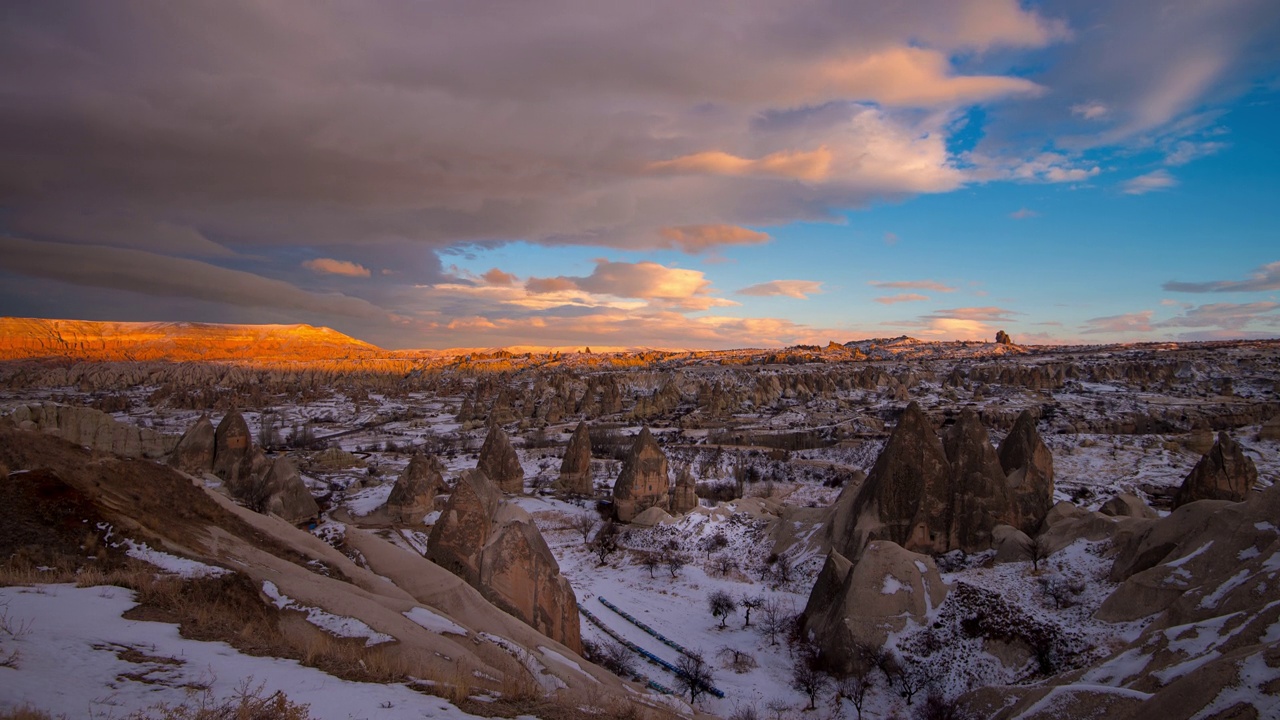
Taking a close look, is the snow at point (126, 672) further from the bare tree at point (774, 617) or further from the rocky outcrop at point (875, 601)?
the bare tree at point (774, 617)

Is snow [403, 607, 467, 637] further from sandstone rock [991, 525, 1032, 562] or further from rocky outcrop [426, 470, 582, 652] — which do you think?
sandstone rock [991, 525, 1032, 562]

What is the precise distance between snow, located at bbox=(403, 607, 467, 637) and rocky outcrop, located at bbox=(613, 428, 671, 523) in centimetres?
2667

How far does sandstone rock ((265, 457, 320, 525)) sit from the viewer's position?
32.7 metres

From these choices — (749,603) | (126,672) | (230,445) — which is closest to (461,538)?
(749,603)

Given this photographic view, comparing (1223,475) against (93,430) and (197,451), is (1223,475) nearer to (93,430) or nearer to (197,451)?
(197,451)

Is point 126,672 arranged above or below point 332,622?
above

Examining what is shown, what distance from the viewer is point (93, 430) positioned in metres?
44.2

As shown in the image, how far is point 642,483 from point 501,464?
1276 cm

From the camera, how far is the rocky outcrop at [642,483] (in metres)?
38.1

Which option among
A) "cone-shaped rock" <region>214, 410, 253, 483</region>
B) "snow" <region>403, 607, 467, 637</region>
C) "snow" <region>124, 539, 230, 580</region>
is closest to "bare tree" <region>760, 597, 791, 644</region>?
"snow" <region>403, 607, 467, 637</region>

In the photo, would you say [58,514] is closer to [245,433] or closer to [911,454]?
[911,454]

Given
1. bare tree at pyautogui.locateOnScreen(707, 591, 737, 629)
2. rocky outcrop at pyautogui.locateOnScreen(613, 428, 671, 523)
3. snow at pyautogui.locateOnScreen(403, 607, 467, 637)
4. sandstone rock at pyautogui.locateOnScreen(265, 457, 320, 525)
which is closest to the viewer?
snow at pyautogui.locateOnScreen(403, 607, 467, 637)

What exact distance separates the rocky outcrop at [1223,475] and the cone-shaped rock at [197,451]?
5590cm

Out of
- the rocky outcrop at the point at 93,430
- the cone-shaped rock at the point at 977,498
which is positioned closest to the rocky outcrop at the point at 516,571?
the cone-shaped rock at the point at 977,498
